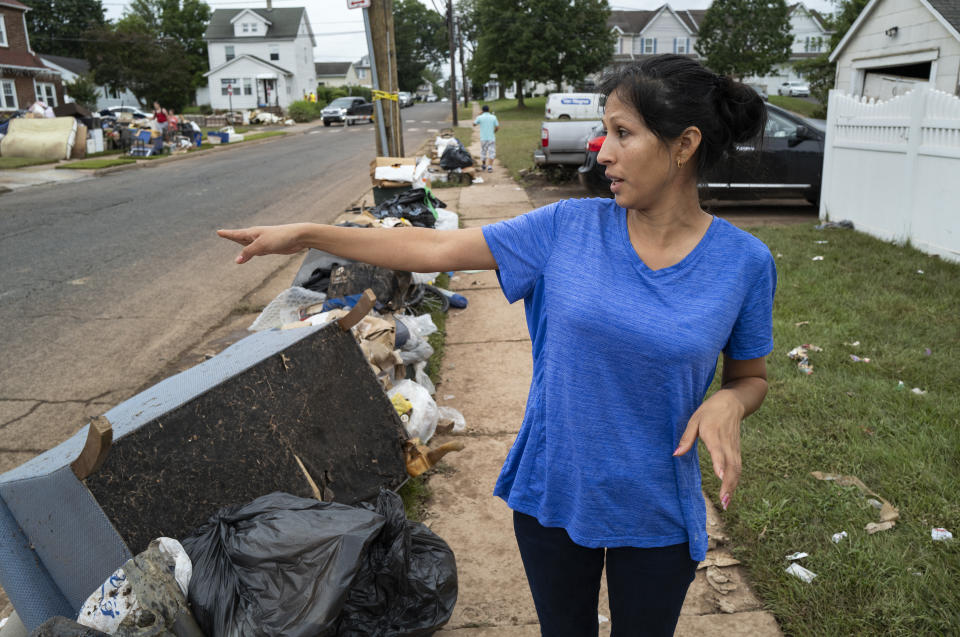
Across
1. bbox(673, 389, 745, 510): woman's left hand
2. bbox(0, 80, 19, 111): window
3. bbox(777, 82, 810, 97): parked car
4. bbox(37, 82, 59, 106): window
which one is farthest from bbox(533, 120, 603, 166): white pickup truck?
bbox(777, 82, 810, 97): parked car

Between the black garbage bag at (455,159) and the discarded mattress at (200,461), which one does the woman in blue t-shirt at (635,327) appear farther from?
the black garbage bag at (455,159)

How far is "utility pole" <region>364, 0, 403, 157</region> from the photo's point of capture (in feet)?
32.0

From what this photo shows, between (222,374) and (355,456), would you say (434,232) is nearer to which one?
(222,374)

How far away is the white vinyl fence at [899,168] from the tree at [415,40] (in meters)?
96.5

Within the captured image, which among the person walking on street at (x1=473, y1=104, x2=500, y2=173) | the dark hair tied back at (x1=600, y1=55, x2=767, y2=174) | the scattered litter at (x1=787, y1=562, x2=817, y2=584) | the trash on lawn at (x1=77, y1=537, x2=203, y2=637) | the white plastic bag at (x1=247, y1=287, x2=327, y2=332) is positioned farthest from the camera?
the person walking on street at (x1=473, y1=104, x2=500, y2=173)

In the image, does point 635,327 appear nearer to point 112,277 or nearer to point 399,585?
point 399,585

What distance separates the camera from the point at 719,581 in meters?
3.06

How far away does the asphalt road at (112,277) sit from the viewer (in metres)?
5.17

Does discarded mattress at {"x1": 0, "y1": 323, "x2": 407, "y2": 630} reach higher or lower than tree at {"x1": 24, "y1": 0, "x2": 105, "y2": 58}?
lower

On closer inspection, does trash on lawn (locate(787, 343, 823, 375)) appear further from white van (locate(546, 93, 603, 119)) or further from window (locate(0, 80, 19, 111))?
window (locate(0, 80, 19, 111))

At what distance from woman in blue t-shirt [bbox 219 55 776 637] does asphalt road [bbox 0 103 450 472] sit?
357cm

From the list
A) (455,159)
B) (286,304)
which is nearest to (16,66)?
(455,159)

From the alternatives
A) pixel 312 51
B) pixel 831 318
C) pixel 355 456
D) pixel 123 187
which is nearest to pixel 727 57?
pixel 312 51

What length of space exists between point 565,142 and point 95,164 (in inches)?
532
